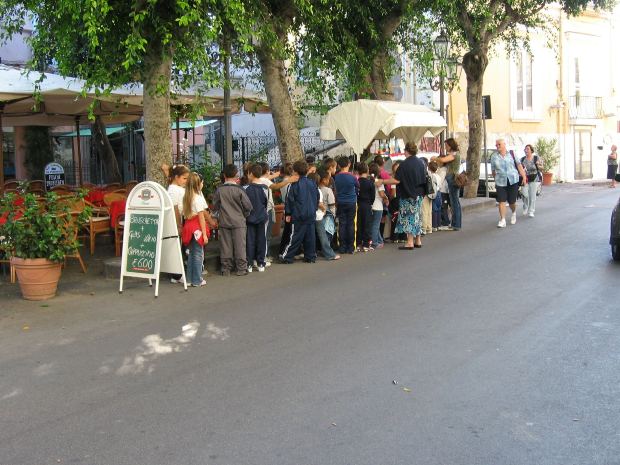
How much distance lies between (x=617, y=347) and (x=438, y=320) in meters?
1.73

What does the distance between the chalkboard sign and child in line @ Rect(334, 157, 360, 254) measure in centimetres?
378

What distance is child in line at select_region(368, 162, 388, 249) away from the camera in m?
12.7

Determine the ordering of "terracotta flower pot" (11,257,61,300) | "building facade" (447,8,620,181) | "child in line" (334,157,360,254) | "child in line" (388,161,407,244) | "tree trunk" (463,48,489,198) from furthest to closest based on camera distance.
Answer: "building facade" (447,8,620,181) → "tree trunk" (463,48,489,198) → "child in line" (388,161,407,244) → "child in line" (334,157,360,254) → "terracotta flower pot" (11,257,61,300)

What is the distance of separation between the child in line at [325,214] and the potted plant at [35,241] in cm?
406

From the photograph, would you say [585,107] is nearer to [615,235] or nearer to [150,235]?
[615,235]

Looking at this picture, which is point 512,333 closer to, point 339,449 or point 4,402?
point 339,449

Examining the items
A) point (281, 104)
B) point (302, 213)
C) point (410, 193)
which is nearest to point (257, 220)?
point (302, 213)

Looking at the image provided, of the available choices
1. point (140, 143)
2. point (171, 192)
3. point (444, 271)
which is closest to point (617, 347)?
point (444, 271)

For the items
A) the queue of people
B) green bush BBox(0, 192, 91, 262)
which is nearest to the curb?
the queue of people

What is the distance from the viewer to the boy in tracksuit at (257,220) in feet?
34.8

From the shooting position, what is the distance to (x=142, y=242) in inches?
361

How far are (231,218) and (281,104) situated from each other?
4.18m

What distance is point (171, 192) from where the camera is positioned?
32.1 feet

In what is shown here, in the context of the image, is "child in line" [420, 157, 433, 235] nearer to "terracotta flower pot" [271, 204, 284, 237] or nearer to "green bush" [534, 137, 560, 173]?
"terracotta flower pot" [271, 204, 284, 237]
